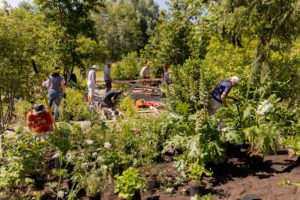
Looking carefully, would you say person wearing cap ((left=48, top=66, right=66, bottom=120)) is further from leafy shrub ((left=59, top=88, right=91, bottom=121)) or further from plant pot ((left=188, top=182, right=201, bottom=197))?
plant pot ((left=188, top=182, right=201, bottom=197))

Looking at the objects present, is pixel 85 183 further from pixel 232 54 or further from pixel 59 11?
pixel 59 11

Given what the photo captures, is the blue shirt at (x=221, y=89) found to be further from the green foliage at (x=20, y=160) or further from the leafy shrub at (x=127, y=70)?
the leafy shrub at (x=127, y=70)

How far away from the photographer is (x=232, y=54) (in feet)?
23.0

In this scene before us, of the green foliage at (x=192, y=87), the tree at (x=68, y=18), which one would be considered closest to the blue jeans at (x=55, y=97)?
the green foliage at (x=192, y=87)

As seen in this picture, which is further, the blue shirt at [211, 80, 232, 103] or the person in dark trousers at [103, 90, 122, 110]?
the person in dark trousers at [103, 90, 122, 110]

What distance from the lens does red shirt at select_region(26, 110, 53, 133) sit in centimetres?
487

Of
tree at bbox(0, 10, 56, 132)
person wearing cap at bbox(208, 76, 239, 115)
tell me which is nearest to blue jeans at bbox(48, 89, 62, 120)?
tree at bbox(0, 10, 56, 132)

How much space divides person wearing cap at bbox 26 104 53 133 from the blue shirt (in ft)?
9.85

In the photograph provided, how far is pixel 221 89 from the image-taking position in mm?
5215

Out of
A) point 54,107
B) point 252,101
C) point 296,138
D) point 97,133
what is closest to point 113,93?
point 54,107

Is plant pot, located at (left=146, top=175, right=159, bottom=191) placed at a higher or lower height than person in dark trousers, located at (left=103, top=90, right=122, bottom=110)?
lower

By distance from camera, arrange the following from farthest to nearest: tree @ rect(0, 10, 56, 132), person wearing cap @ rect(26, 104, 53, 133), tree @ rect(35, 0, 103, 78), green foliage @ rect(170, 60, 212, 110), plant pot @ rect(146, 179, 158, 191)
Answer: tree @ rect(35, 0, 103, 78) < person wearing cap @ rect(26, 104, 53, 133) < tree @ rect(0, 10, 56, 132) < green foliage @ rect(170, 60, 212, 110) < plant pot @ rect(146, 179, 158, 191)

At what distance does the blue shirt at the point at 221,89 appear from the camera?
200 inches

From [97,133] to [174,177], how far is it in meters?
1.65
